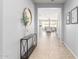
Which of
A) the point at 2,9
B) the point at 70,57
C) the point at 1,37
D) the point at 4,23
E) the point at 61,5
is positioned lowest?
the point at 70,57

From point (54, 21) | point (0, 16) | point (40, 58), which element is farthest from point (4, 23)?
point (54, 21)

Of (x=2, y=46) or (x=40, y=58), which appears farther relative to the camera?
(x=40, y=58)

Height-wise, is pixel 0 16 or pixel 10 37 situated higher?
pixel 0 16

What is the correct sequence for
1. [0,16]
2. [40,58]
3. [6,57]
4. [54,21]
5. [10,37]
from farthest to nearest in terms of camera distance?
[54,21]
[40,58]
[10,37]
[6,57]
[0,16]

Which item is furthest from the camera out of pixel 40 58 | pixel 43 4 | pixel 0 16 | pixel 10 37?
pixel 43 4

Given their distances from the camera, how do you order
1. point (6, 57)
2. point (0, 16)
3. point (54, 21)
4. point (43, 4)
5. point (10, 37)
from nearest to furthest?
point (0, 16) < point (6, 57) < point (10, 37) < point (43, 4) < point (54, 21)

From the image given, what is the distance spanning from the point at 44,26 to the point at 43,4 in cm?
1570

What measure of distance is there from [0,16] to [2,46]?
61cm

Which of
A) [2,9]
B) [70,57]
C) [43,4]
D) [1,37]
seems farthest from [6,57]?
[43,4]

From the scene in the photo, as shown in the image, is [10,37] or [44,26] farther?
[44,26]

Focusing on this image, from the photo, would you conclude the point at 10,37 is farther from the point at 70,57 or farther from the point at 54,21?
the point at 54,21

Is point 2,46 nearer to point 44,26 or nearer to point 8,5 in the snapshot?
point 8,5

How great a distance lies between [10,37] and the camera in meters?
3.02

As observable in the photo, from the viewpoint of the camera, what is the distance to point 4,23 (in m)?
2.69
